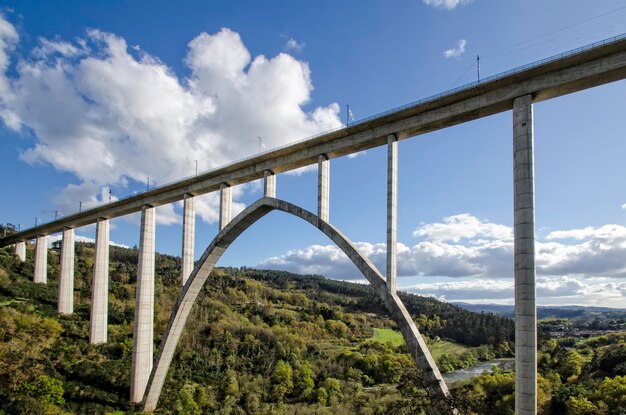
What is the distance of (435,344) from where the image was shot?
203 feet

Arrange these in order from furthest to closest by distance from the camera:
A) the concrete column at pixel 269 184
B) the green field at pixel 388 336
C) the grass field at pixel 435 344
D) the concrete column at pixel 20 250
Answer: the green field at pixel 388 336 → the grass field at pixel 435 344 → the concrete column at pixel 20 250 → the concrete column at pixel 269 184

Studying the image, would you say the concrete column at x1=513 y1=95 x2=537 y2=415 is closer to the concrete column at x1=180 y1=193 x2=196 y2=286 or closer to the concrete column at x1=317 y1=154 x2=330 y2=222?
the concrete column at x1=317 y1=154 x2=330 y2=222

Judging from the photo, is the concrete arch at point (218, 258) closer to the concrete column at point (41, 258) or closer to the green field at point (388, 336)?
the concrete column at point (41, 258)

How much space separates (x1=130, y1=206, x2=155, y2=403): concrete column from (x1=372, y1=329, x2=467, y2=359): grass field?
3897 centimetres

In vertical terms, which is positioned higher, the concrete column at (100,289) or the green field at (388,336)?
the concrete column at (100,289)

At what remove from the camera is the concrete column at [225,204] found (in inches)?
944

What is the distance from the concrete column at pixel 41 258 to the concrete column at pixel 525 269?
4293cm

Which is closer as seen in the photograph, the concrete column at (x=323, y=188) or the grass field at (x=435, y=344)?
the concrete column at (x=323, y=188)

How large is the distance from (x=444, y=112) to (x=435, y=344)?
53445mm

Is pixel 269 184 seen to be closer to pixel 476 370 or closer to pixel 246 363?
pixel 246 363

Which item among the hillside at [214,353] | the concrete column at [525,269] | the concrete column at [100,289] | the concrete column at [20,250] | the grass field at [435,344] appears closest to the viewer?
the concrete column at [525,269]

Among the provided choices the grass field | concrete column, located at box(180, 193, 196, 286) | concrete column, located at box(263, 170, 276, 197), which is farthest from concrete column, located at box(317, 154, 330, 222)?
the grass field

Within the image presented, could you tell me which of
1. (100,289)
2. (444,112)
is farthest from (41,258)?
(444,112)

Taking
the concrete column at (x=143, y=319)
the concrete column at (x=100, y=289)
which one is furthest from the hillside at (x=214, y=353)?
the concrete column at (x=143, y=319)
